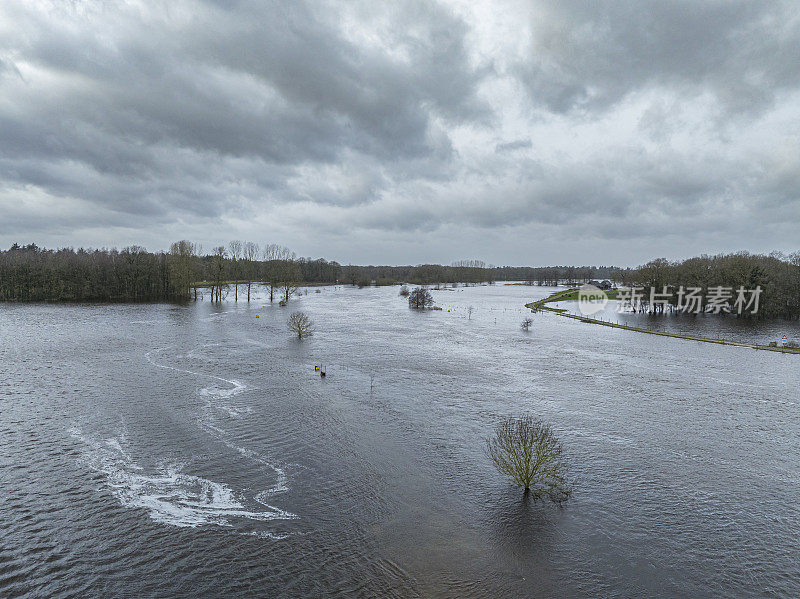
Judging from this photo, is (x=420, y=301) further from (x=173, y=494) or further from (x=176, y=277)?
(x=173, y=494)

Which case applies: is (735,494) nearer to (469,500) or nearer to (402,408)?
(469,500)

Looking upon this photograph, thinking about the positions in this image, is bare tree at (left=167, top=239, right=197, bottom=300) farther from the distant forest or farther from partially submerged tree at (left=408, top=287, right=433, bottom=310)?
partially submerged tree at (left=408, top=287, right=433, bottom=310)

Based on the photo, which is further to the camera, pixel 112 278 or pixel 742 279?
pixel 112 278

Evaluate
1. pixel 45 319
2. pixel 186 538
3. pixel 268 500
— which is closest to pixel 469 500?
pixel 268 500

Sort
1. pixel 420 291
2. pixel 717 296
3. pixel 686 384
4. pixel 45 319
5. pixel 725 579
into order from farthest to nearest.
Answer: pixel 420 291 < pixel 717 296 < pixel 45 319 < pixel 686 384 < pixel 725 579

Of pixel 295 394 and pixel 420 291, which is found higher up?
pixel 420 291

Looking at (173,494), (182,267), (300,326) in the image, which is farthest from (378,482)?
(182,267)

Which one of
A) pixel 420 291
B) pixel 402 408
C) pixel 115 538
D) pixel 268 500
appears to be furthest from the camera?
pixel 420 291
